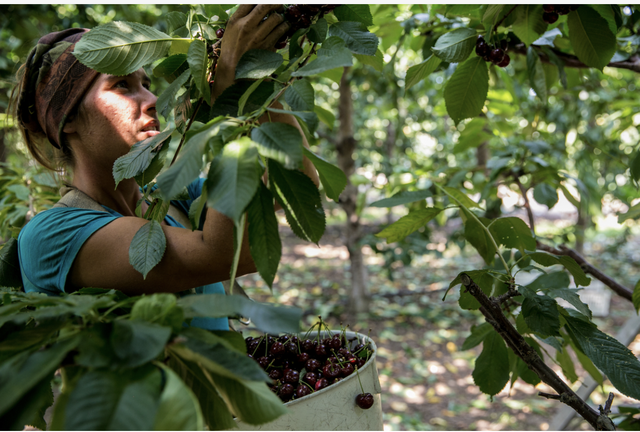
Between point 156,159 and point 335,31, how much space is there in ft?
1.43

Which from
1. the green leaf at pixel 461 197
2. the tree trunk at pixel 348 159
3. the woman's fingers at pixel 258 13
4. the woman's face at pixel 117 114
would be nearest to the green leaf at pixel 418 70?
the green leaf at pixel 461 197

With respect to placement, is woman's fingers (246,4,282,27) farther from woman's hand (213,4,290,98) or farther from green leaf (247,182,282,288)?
green leaf (247,182,282,288)

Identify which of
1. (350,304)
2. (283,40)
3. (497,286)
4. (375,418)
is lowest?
(350,304)

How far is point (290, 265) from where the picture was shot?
6898mm

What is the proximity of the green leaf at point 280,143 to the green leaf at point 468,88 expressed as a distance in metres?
0.74

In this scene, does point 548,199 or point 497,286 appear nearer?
point 497,286

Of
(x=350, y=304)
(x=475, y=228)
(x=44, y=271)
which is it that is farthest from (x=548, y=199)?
(x=350, y=304)

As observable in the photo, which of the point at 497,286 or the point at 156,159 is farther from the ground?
the point at 156,159

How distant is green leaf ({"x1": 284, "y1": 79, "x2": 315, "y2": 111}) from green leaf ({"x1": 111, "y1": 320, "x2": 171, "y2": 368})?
0.40m

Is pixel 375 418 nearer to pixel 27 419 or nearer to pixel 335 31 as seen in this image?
pixel 27 419

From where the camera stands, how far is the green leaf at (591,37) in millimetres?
1033

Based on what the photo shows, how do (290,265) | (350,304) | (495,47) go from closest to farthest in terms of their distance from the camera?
(495,47)
(350,304)
(290,265)

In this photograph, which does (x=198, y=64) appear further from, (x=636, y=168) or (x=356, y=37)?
(x=636, y=168)

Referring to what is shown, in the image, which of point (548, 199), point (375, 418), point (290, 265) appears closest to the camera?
point (375, 418)
